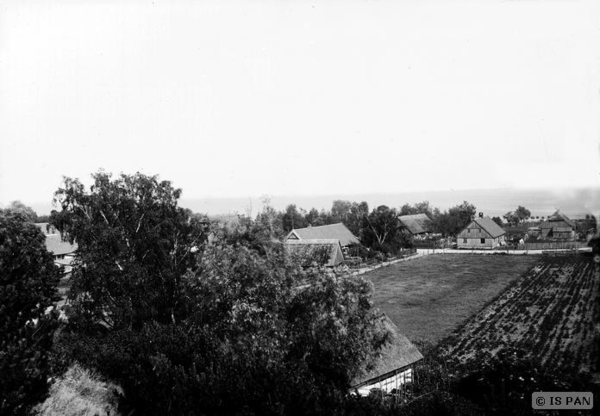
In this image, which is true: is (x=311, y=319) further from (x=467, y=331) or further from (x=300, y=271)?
(x=467, y=331)

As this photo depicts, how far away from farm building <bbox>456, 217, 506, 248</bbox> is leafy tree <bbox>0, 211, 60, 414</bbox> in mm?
67178

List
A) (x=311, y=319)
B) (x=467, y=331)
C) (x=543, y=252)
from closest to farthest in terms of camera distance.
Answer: (x=311, y=319) → (x=467, y=331) → (x=543, y=252)

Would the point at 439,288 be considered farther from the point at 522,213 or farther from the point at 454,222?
the point at 522,213

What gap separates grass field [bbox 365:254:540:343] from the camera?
29266 millimetres

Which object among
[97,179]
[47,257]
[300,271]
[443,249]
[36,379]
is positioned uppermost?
[97,179]

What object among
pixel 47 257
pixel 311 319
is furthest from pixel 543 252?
pixel 47 257

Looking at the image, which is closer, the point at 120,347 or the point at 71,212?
the point at 120,347

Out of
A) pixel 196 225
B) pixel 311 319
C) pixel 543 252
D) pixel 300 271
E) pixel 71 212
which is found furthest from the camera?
pixel 543 252

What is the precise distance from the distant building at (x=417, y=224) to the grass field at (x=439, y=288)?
18904 millimetres

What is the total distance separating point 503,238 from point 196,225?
6560 centimetres

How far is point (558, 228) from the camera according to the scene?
72.3 meters

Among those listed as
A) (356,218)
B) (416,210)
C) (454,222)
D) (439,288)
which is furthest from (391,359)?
(416,210)

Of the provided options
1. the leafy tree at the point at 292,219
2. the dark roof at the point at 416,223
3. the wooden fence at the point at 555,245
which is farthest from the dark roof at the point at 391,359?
the dark roof at the point at 416,223

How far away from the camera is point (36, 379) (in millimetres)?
9352
